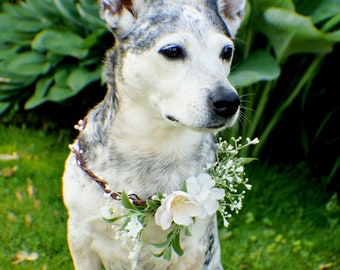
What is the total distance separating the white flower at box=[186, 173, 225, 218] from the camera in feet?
7.28

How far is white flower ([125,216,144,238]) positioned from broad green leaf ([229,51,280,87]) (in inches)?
69.7

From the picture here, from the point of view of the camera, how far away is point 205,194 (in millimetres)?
2221

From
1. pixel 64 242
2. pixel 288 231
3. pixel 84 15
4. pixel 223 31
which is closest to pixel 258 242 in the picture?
pixel 288 231

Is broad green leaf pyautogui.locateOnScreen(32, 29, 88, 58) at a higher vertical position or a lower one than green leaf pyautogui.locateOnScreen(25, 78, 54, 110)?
higher

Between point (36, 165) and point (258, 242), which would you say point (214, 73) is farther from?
point (36, 165)

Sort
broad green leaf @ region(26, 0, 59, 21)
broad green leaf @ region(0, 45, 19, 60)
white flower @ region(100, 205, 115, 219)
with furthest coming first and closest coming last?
broad green leaf @ region(0, 45, 19, 60) → broad green leaf @ region(26, 0, 59, 21) → white flower @ region(100, 205, 115, 219)

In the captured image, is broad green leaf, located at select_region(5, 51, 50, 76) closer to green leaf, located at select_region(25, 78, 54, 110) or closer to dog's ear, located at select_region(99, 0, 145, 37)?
green leaf, located at select_region(25, 78, 54, 110)

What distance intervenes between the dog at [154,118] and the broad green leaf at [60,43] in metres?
2.05

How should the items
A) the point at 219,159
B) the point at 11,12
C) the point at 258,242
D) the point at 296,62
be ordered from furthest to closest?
1. the point at 11,12
2. the point at 296,62
3. the point at 258,242
4. the point at 219,159

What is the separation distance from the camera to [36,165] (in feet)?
14.9

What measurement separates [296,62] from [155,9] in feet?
7.41

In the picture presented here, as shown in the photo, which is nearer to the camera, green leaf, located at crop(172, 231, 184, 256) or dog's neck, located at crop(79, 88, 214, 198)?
green leaf, located at crop(172, 231, 184, 256)

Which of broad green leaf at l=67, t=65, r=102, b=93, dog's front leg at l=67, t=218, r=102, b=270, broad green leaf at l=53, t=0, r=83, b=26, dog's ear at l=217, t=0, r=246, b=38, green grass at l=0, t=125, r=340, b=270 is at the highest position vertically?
dog's ear at l=217, t=0, r=246, b=38

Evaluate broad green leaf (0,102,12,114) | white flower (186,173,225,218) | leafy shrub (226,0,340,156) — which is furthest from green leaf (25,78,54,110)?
white flower (186,173,225,218)
